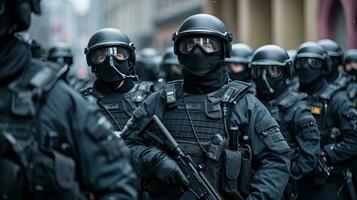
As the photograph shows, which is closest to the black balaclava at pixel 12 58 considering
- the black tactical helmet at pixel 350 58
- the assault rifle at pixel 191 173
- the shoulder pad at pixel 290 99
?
the assault rifle at pixel 191 173

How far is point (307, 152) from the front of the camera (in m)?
7.32

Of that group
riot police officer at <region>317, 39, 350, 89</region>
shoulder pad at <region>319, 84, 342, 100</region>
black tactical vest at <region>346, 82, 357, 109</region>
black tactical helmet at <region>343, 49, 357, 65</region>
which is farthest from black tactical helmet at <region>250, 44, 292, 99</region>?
black tactical helmet at <region>343, 49, 357, 65</region>

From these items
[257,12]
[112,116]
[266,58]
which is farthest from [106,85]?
[257,12]

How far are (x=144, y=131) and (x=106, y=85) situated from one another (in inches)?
68.8

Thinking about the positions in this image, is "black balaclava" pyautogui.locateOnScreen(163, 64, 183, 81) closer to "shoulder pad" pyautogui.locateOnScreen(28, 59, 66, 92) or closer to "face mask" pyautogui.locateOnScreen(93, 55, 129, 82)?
"face mask" pyautogui.locateOnScreen(93, 55, 129, 82)

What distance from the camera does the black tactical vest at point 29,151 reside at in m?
3.35

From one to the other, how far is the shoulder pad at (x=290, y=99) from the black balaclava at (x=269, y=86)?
15 centimetres

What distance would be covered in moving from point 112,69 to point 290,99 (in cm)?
167

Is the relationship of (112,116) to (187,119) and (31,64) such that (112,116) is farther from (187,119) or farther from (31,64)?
(31,64)

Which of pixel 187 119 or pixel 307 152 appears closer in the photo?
pixel 187 119

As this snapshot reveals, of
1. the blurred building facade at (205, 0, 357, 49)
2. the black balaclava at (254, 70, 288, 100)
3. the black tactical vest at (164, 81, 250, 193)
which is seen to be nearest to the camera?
the black tactical vest at (164, 81, 250, 193)

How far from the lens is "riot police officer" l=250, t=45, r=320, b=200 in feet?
24.0

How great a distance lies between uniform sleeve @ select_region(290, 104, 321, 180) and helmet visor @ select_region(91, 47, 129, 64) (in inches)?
63.0

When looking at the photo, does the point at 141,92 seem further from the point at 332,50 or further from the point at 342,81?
the point at 332,50
